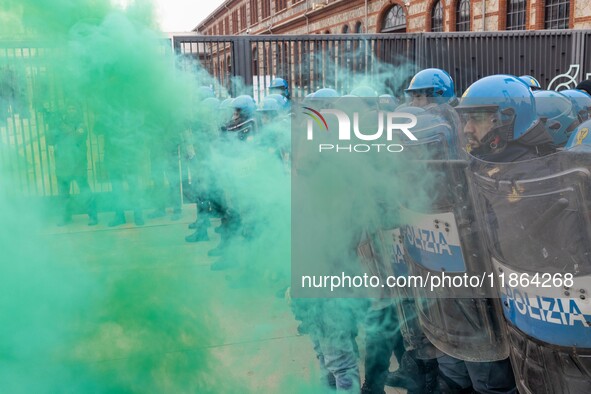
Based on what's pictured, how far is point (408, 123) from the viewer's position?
246 cm

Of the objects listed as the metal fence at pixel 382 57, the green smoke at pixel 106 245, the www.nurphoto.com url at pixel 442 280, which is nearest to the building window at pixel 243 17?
the metal fence at pixel 382 57

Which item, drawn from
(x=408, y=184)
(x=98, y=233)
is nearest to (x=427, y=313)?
(x=408, y=184)

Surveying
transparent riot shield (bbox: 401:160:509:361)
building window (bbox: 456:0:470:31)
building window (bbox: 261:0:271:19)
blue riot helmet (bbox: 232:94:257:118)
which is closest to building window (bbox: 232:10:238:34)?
building window (bbox: 261:0:271:19)

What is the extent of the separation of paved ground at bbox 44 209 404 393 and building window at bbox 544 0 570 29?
12.0 metres

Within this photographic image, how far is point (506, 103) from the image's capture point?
2.91 metres

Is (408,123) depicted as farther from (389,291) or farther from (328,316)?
(328,316)

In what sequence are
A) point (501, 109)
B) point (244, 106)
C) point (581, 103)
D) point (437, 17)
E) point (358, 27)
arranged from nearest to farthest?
point (501, 109) < point (581, 103) < point (244, 106) < point (437, 17) < point (358, 27)

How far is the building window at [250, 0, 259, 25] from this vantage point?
31469 millimetres

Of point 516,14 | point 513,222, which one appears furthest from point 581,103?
point 516,14

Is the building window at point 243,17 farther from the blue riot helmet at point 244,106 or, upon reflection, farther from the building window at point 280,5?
the blue riot helmet at point 244,106

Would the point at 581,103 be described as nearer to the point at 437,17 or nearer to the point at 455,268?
the point at 455,268

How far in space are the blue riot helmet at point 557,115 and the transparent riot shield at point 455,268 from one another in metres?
1.96

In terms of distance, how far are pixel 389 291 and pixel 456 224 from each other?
70cm

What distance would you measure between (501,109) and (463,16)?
15.5 m
